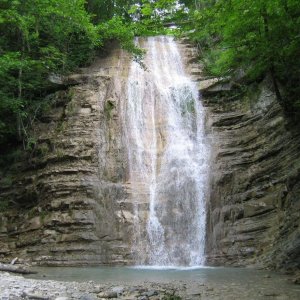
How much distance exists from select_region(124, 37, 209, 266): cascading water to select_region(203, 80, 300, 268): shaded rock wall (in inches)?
25.6

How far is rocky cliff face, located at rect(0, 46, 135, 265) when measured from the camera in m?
14.8

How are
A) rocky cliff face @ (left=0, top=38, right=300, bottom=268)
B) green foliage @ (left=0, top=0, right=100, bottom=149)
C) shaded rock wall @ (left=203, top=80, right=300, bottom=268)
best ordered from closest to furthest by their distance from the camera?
shaded rock wall @ (left=203, top=80, right=300, bottom=268) < rocky cliff face @ (left=0, top=38, right=300, bottom=268) < green foliage @ (left=0, top=0, right=100, bottom=149)

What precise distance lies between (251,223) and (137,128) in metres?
6.88

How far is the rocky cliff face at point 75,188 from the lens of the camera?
14781 mm

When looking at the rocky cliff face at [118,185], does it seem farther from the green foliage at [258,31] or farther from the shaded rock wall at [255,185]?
the green foliage at [258,31]

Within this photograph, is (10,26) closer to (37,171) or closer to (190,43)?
(37,171)

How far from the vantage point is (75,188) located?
15.8 metres

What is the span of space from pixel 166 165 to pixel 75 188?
3820mm

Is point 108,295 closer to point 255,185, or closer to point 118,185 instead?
point 255,185

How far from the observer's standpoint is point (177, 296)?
7090mm

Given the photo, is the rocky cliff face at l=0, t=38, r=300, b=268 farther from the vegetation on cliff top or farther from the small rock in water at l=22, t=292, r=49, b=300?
the small rock in water at l=22, t=292, r=49, b=300

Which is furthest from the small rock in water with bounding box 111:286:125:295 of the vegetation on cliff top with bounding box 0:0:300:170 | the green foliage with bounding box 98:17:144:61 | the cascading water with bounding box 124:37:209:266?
the green foliage with bounding box 98:17:144:61

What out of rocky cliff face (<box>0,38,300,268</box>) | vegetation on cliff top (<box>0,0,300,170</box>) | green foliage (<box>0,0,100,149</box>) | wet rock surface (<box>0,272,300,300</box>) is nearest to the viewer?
wet rock surface (<box>0,272,300,300</box>)

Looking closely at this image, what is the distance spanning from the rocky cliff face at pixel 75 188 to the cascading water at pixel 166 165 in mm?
619
